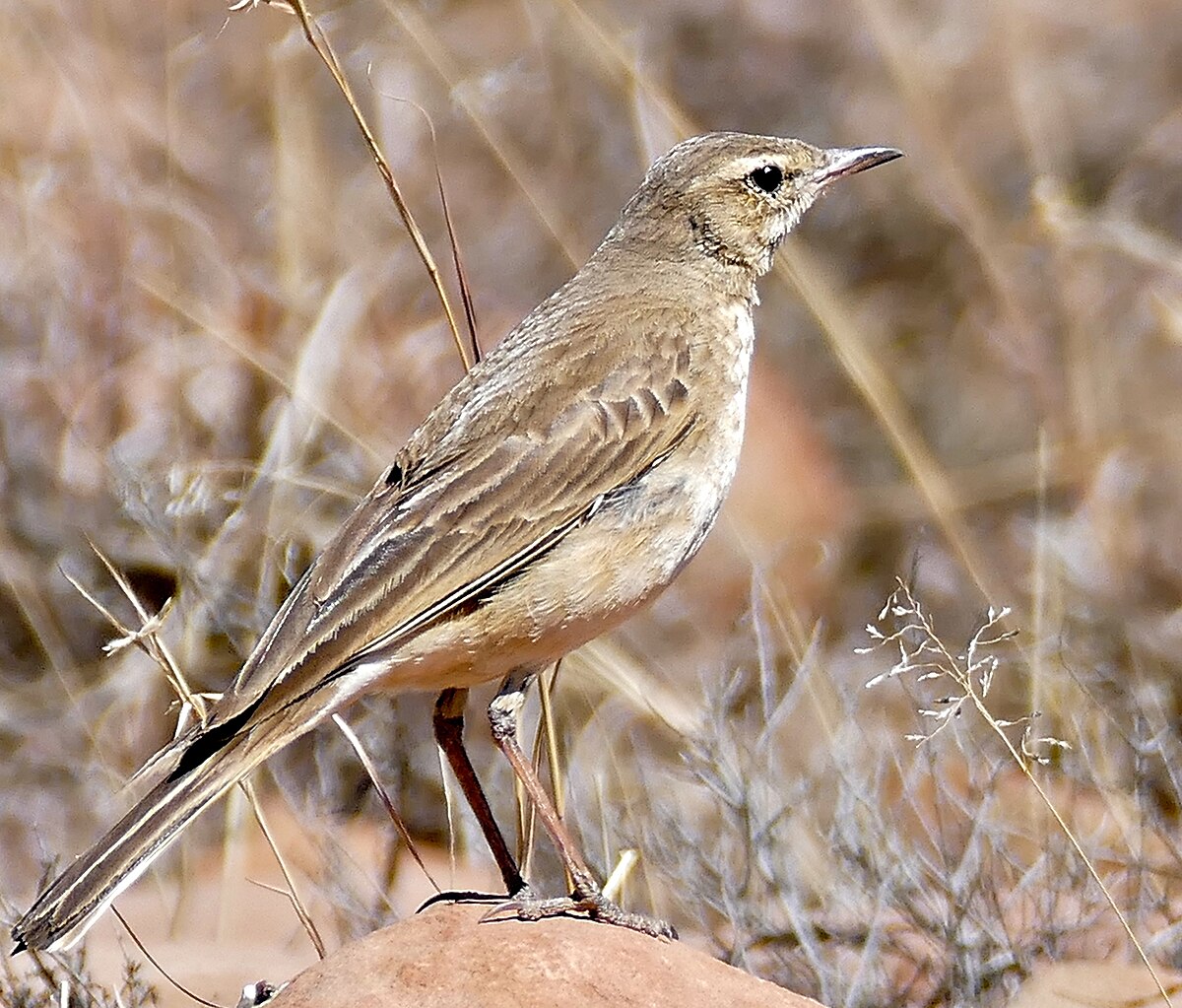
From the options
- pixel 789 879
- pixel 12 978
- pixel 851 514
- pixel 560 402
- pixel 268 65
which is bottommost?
pixel 851 514

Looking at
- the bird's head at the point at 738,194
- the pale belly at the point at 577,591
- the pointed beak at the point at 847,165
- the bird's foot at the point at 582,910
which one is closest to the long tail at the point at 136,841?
the pale belly at the point at 577,591

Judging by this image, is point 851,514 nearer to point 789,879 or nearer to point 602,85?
point 602,85

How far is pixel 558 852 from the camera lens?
4.39 metres

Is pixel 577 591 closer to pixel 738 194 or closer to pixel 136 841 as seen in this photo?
pixel 136 841

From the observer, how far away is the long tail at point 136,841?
368cm

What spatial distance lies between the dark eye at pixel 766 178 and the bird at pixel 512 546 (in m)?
0.20

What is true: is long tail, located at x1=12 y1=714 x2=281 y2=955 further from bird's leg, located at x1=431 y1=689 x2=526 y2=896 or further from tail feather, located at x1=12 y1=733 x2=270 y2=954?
bird's leg, located at x1=431 y1=689 x2=526 y2=896

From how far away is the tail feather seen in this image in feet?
12.1

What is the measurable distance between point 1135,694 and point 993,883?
2.90ft

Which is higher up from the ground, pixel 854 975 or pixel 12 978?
pixel 12 978

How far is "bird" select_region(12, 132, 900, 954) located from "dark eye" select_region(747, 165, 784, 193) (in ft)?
0.64

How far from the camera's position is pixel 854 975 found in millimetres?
4934

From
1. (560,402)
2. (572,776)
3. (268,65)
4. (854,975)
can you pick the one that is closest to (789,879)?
(854,975)

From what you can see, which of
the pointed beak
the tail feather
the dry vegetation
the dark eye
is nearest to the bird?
the tail feather
